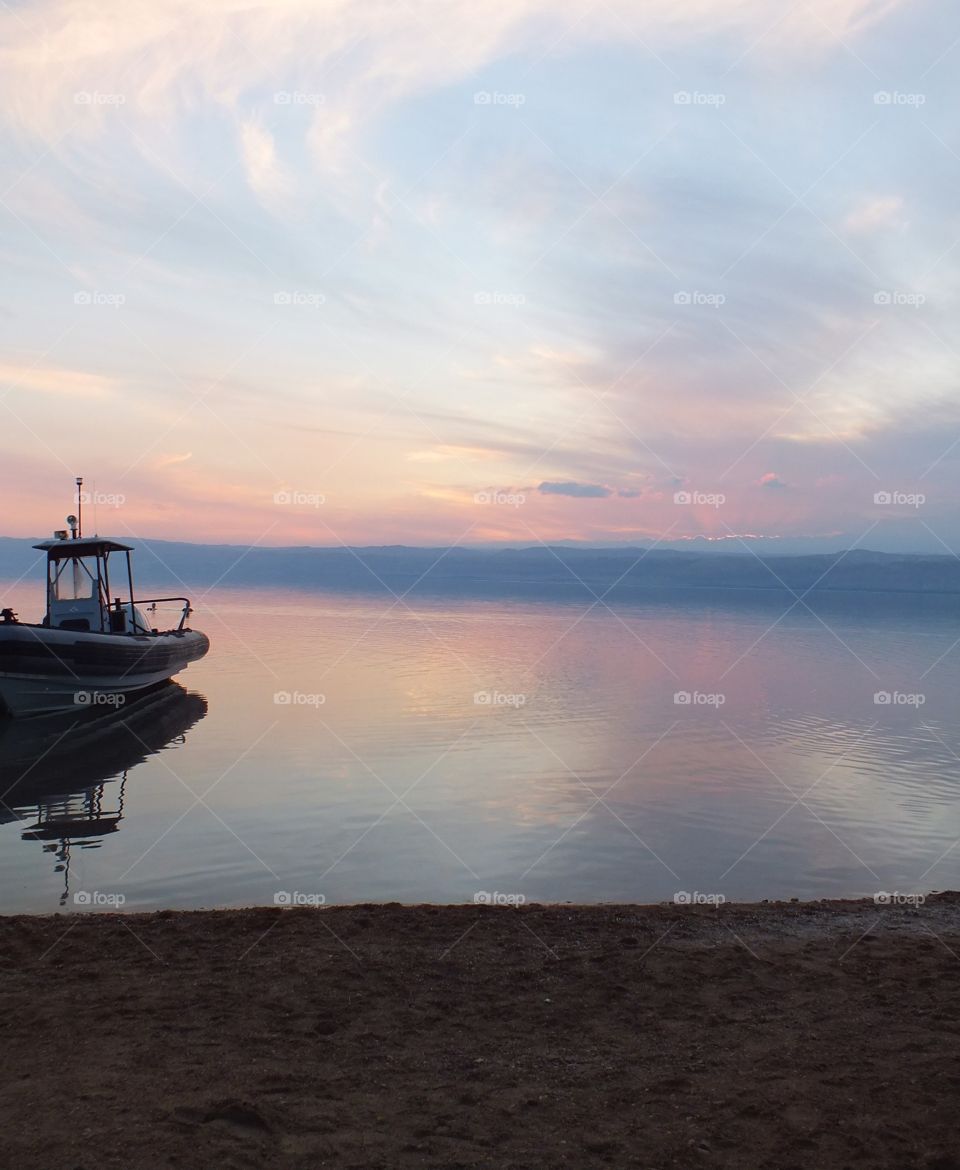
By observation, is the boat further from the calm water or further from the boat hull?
the calm water

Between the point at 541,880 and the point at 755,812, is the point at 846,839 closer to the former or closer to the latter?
the point at 755,812

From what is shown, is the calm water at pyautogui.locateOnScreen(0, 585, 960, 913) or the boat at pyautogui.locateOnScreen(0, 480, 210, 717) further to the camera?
the boat at pyautogui.locateOnScreen(0, 480, 210, 717)

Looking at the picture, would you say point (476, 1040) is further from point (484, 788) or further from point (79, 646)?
point (79, 646)

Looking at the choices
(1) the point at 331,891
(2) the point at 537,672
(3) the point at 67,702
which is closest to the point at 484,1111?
(1) the point at 331,891

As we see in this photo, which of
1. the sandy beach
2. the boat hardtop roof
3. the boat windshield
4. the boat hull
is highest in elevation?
the boat hardtop roof

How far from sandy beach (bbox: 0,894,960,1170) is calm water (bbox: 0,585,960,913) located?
2499mm

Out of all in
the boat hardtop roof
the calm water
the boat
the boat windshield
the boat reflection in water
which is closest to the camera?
the calm water

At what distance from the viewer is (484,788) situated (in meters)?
18.1

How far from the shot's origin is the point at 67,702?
27859 mm

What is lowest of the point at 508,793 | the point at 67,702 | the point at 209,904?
the point at 209,904

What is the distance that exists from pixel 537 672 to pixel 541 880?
2648cm

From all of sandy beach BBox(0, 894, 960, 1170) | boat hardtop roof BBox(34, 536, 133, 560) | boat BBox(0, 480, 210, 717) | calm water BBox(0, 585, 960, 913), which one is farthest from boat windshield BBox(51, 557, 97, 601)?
sandy beach BBox(0, 894, 960, 1170)

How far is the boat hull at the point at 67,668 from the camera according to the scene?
2605cm

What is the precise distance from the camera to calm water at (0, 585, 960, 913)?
12695 mm
